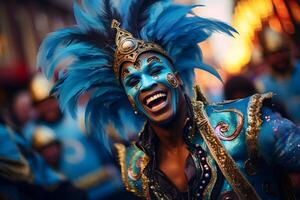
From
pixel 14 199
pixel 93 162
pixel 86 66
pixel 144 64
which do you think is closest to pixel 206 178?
pixel 144 64

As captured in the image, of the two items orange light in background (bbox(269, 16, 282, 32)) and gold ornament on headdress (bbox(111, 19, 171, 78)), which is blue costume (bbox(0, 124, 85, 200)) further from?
orange light in background (bbox(269, 16, 282, 32))

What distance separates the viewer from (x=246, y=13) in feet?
12.5

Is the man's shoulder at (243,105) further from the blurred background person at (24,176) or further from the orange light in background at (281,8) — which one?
the blurred background person at (24,176)

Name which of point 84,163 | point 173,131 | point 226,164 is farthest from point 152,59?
point 84,163

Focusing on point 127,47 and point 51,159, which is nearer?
point 127,47

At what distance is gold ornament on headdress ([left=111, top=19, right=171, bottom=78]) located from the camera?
283cm

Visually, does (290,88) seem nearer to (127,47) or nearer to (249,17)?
(249,17)

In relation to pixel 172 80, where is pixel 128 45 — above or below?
above

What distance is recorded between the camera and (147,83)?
2.75m

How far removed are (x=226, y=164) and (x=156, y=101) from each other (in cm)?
46

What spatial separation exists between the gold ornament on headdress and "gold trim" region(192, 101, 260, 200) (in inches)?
17.1

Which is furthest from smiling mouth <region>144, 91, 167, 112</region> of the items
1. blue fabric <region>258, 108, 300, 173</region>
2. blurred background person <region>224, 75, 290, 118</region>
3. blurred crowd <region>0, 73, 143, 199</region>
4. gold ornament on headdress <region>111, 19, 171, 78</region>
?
blurred background person <region>224, 75, 290, 118</region>

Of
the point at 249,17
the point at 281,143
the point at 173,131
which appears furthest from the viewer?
the point at 249,17

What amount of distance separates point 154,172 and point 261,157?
22.8 inches
